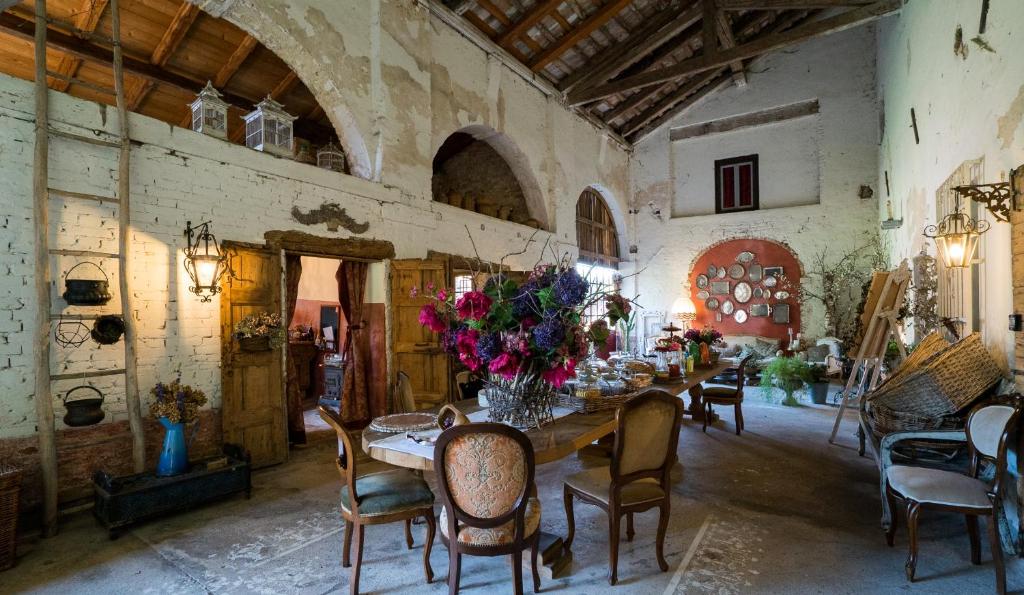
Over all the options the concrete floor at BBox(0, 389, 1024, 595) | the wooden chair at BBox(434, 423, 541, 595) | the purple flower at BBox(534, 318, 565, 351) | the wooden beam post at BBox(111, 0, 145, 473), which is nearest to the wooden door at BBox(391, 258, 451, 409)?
the concrete floor at BBox(0, 389, 1024, 595)

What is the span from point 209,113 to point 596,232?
301 inches

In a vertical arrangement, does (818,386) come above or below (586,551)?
above

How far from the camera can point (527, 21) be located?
277 inches

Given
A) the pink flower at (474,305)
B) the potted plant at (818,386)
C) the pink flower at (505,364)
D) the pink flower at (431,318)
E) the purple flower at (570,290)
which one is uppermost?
the purple flower at (570,290)

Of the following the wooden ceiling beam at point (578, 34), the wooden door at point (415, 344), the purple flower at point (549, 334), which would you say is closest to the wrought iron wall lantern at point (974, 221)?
the purple flower at point (549, 334)

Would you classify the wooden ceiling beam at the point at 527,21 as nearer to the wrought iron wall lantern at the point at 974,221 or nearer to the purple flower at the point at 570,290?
the wrought iron wall lantern at the point at 974,221

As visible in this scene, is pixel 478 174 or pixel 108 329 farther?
pixel 478 174

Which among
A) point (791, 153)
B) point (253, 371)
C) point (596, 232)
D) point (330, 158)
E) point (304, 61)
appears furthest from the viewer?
point (596, 232)

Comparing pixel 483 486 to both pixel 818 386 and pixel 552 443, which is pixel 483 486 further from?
pixel 818 386

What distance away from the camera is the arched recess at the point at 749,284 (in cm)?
974

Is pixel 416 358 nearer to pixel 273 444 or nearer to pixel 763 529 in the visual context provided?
pixel 273 444

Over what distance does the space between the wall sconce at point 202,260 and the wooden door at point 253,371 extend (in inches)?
5.5

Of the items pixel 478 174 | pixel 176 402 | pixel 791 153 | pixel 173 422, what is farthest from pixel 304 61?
pixel 791 153

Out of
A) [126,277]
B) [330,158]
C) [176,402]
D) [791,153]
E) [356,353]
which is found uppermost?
[791,153]
